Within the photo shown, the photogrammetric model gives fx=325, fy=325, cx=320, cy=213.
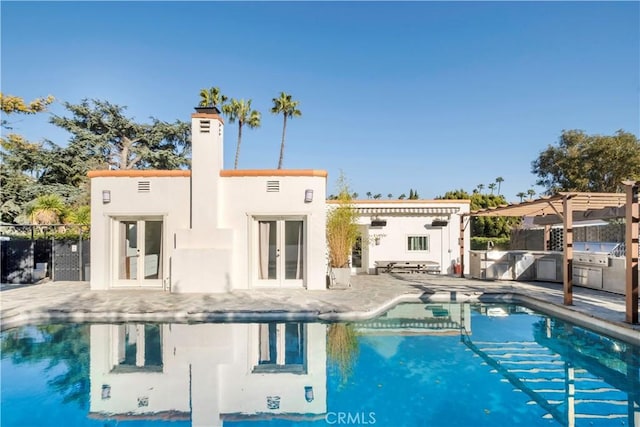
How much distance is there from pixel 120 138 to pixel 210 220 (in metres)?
26.0

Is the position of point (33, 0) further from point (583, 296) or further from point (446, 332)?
point (583, 296)

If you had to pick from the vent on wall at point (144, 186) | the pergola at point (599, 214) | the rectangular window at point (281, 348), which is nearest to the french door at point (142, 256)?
the vent on wall at point (144, 186)

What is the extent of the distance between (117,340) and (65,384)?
2.14 metres

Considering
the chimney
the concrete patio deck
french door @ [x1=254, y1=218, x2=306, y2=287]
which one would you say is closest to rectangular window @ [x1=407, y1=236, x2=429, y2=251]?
the concrete patio deck

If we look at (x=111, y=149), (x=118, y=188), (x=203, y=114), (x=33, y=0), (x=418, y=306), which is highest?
(x=33, y=0)

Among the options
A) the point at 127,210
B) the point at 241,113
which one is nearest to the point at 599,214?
the point at 127,210

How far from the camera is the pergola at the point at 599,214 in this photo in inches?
310

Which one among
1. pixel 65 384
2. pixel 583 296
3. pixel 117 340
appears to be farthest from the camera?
pixel 583 296

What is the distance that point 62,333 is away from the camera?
8.45 metres

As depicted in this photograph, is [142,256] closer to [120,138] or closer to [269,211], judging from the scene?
[269,211]

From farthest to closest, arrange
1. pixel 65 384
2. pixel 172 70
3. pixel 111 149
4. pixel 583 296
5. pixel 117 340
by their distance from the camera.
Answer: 1. pixel 111 149
2. pixel 172 70
3. pixel 583 296
4. pixel 117 340
5. pixel 65 384

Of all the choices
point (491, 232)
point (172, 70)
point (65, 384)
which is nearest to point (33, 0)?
point (172, 70)

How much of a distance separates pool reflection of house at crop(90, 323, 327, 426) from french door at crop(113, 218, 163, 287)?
3.94 m

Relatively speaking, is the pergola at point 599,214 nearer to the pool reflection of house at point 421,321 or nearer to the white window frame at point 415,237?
the white window frame at point 415,237
